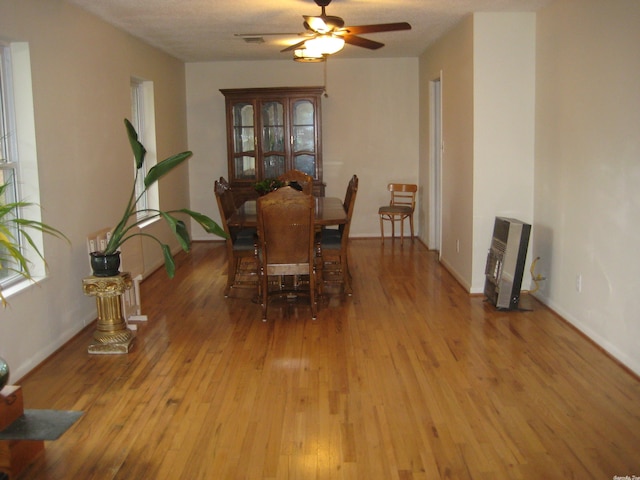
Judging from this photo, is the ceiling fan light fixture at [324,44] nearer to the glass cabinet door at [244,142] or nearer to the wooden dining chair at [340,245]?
the wooden dining chair at [340,245]

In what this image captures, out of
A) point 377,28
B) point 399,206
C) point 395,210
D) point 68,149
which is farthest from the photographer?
point 399,206

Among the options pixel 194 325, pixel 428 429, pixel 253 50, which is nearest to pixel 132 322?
pixel 194 325

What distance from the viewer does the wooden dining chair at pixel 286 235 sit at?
15.6 feet

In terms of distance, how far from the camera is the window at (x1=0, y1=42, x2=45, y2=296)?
4004 mm

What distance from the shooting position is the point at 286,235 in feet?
16.0

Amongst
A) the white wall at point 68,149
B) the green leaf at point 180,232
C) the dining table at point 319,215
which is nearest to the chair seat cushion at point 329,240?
the dining table at point 319,215

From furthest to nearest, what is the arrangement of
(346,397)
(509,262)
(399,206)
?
(399,206) → (509,262) → (346,397)

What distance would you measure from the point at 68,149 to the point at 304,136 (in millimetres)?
4047

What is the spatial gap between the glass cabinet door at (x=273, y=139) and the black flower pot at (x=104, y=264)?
13.7 feet

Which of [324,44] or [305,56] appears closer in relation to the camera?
[324,44]

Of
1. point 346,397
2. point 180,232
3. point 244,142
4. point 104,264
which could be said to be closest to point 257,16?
point 180,232

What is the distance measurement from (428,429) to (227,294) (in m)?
2.96

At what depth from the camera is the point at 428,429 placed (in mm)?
3084

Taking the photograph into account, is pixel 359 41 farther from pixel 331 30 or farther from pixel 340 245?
pixel 340 245
